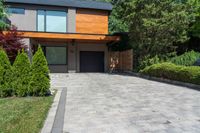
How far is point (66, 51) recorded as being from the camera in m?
24.7

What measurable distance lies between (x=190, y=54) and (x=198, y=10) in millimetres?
5023

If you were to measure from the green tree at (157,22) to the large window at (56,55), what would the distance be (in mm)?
7084

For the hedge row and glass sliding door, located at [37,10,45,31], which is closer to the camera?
the hedge row

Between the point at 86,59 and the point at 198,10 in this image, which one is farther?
the point at 86,59

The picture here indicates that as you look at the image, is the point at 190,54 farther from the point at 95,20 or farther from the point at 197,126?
the point at 197,126

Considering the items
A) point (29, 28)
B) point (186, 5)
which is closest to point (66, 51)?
point (29, 28)

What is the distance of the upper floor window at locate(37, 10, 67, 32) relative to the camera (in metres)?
23.4

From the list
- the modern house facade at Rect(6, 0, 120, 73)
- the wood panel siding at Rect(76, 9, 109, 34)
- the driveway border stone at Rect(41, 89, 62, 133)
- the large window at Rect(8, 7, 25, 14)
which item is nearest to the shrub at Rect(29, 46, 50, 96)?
the driveway border stone at Rect(41, 89, 62, 133)

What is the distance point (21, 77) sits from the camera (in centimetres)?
996

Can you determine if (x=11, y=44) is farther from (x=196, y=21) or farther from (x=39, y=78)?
(x=196, y=21)

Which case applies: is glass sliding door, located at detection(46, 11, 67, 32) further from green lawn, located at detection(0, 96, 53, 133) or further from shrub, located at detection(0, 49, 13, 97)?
green lawn, located at detection(0, 96, 53, 133)

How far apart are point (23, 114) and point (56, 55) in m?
17.7

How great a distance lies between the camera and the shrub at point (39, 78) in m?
9.98

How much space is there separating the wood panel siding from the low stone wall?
262cm
